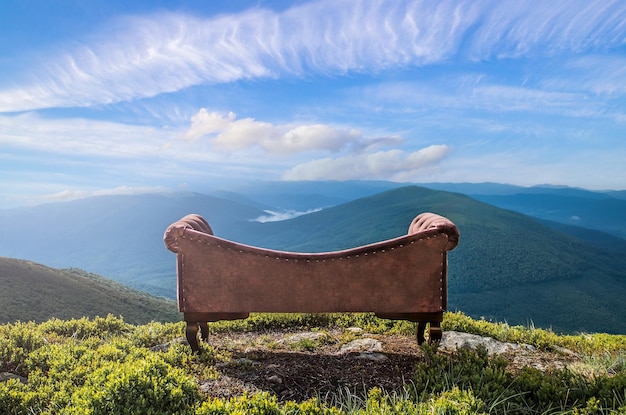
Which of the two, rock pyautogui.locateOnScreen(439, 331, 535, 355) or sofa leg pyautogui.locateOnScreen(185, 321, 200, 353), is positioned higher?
sofa leg pyautogui.locateOnScreen(185, 321, 200, 353)

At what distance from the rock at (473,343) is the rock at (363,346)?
81 cm

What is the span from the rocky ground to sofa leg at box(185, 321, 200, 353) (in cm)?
29

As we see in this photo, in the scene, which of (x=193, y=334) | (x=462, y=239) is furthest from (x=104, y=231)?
(x=193, y=334)

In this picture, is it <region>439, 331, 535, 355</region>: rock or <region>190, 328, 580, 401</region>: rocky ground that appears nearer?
<region>190, 328, 580, 401</region>: rocky ground

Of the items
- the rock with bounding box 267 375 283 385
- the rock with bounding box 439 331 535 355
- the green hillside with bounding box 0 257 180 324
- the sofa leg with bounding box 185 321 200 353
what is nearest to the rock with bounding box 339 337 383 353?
the rock with bounding box 439 331 535 355

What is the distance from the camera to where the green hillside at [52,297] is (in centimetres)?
1691

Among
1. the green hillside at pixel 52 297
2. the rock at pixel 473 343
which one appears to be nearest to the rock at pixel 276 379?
the rock at pixel 473 343

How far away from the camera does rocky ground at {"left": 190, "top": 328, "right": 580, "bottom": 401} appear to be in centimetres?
493

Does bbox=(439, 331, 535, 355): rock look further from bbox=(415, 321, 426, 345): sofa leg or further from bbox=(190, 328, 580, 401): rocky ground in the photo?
bbox=(415, 321, 426, 345): sofa leg

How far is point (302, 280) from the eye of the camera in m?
5.66

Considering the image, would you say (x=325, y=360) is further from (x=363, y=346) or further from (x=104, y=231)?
(x=104, y=231)

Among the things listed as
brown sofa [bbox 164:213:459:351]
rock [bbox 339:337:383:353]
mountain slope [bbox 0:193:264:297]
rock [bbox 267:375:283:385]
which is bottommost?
mountain slope [bbox 0:193:264:297]

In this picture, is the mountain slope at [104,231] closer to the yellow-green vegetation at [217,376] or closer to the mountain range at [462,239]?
the mountain range at [462,239]

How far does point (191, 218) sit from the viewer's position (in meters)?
6.35
